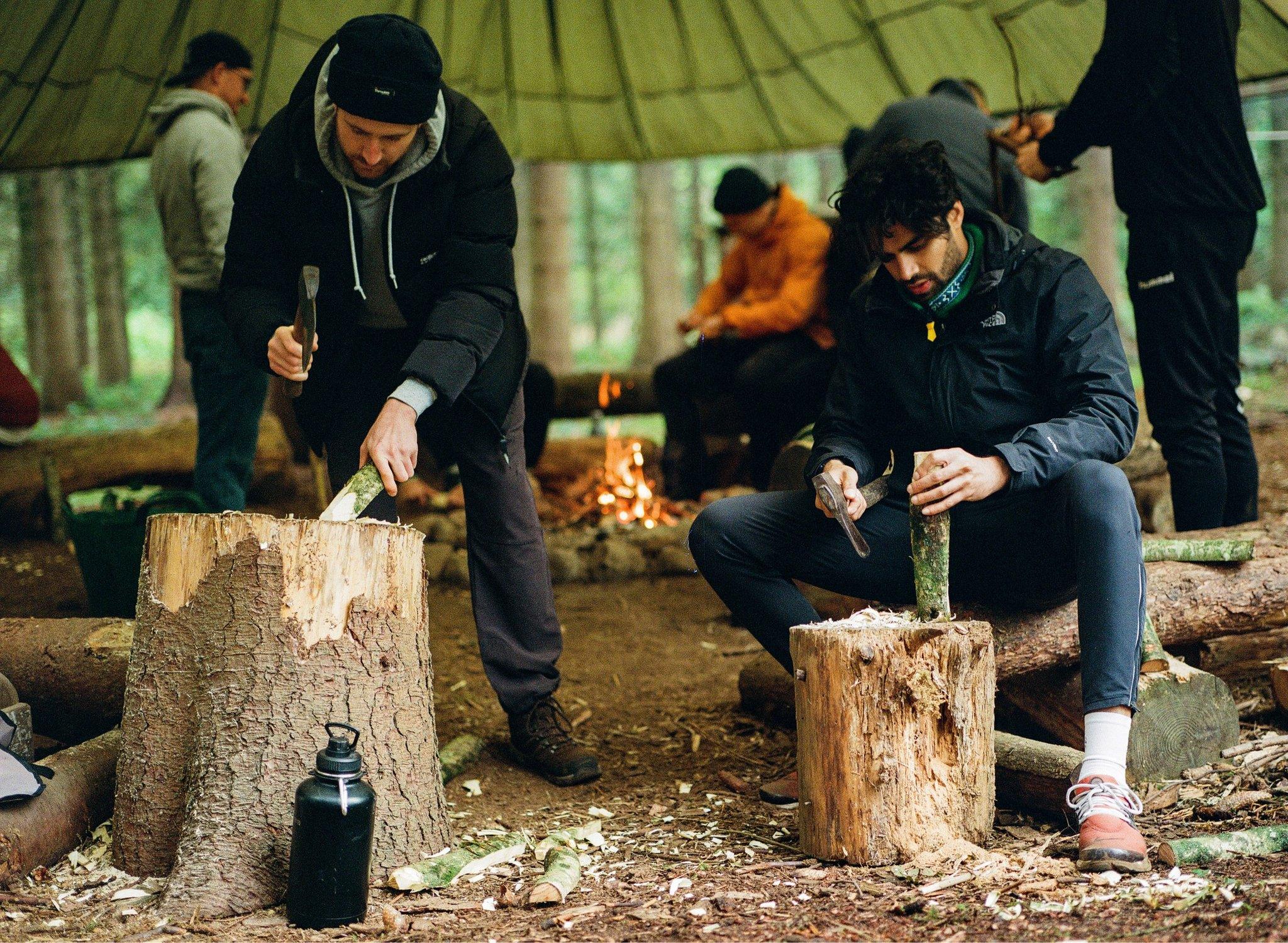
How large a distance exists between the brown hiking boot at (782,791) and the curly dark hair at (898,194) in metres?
1.40

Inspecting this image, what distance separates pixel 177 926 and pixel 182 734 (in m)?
0.44

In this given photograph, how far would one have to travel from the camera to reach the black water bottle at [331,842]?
2.38 meters

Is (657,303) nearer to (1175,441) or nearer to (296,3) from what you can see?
(296,3)

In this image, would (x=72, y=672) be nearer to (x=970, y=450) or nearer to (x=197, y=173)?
(x=197, y=173)

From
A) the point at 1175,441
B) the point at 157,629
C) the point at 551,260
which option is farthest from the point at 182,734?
the point at 551,260

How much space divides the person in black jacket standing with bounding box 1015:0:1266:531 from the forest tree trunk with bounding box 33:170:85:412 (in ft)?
30.8

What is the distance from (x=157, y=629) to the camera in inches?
107

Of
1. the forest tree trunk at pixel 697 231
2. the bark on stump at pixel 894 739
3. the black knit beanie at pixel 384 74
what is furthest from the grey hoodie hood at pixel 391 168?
the forest tree trunk at pixel 697 231

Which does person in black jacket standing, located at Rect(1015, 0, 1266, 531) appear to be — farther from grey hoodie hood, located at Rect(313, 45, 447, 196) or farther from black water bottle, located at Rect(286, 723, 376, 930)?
black water bottle, located at Rect(286, 723, 376, 930)

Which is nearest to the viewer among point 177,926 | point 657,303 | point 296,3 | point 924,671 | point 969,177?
point 177,926

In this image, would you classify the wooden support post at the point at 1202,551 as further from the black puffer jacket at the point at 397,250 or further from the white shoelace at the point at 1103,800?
the black puffer jacket at the point at 397,250

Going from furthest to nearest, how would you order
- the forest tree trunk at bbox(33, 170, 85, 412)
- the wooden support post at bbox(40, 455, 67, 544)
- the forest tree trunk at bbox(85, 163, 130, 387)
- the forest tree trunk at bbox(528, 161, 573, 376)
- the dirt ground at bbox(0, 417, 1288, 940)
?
1. the forest tree trunk at bbox(85, 163, 130, 387)
2. the forest tree trunk at bbox(33, 170, 85, 412)
3. the forest tree trunk at bbox(528, 161, 573, 376)
4. the wooden support post at bbox(40, 455, 67, 544)
5. the dirt ground at bbox(0, 417, 1288, 940)

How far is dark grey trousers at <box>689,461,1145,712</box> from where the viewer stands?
263 centimetres

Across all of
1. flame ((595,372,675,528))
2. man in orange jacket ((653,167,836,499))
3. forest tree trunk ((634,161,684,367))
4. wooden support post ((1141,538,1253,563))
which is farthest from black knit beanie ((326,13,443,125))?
forest tree trunk ((634,161,684,367))
